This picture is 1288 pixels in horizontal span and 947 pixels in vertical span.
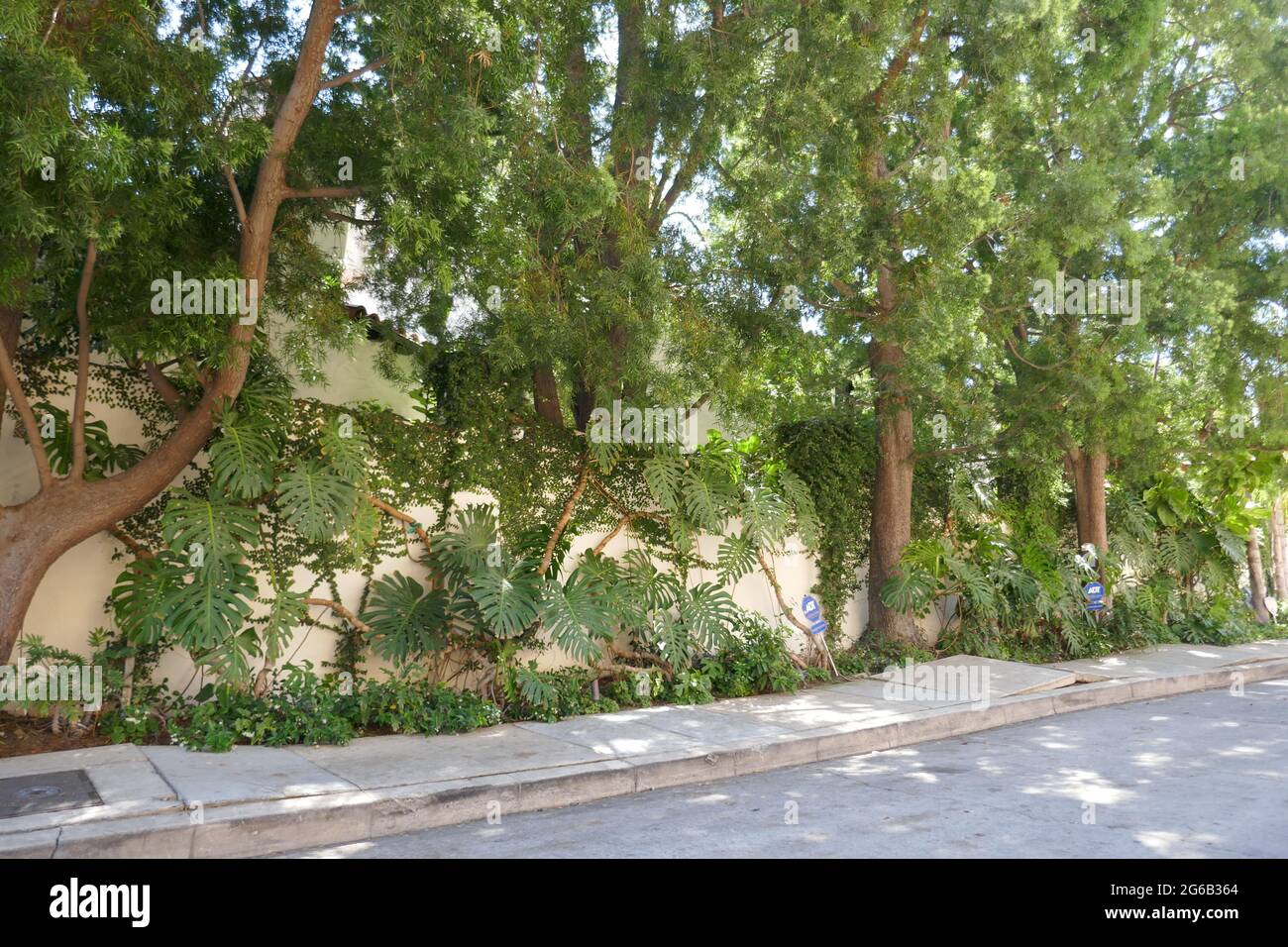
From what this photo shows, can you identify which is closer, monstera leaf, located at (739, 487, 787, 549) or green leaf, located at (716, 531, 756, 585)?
monstera leaf, located at (739, 487, 787, 549)

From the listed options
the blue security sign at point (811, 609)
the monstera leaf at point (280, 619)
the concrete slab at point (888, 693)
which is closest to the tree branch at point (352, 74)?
the monstera leaf at point (280, 619)

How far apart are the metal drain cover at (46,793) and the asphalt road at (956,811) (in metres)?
1.39

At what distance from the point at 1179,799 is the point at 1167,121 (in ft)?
33.2

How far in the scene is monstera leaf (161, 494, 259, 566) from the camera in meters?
7.11

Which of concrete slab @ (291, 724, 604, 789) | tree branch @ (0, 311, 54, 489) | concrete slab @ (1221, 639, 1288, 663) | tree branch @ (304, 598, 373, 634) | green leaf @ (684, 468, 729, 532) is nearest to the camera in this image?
concrete slab @ (291, 724, 604, 789)

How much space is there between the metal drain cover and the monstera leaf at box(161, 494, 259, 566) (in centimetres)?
167

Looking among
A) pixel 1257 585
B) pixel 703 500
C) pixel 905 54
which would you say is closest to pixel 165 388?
pixel 703 500

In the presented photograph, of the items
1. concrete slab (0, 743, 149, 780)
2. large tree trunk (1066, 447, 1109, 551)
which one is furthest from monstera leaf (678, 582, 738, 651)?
large tree trunk (1066, 447, 1109, 551)

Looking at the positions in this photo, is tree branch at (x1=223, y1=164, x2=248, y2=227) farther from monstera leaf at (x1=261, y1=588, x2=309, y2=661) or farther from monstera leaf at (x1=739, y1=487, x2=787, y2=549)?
monstera leaf at (x1=739, y1=487, x2=787, y2=549)

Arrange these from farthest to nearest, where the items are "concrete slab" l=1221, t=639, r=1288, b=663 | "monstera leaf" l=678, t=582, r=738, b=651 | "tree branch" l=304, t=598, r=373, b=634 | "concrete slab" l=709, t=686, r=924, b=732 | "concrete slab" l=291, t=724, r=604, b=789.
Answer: "concrete slab" l=1221, t=639, r=1288, b=663, "monstera leaf" l=678, t=582, r=738, b=651, "concrete slab" l=709, t=686, r=924, b=732, "tree branch" l=304, t=598, r=373, b=634, "concrete slab" l=291, t=724, r=604, b=789

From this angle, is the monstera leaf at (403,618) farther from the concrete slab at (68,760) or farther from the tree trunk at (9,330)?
Answer: the tree trunk at (9,330)

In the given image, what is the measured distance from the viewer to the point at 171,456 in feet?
24.1

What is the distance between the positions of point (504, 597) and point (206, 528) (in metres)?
2.35
